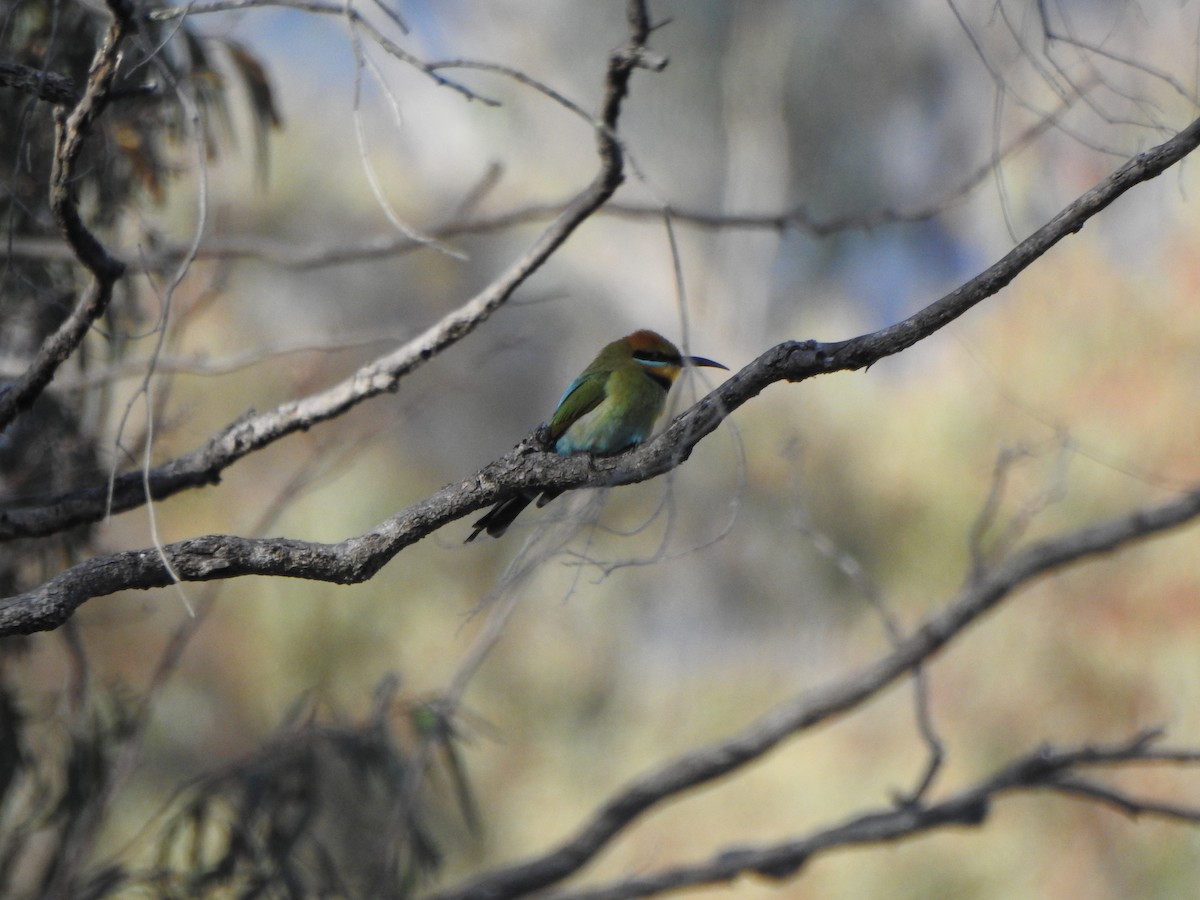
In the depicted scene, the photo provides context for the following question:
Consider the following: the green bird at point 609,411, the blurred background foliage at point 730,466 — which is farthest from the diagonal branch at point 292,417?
the blurred background foliage at point 730,466

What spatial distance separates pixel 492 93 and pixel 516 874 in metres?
8.00

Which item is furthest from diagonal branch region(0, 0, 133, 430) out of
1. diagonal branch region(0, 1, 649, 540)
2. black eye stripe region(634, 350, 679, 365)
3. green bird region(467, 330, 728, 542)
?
black eye stripe region(634, 350, 679, 365)

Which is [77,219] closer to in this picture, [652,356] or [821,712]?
[652,356]

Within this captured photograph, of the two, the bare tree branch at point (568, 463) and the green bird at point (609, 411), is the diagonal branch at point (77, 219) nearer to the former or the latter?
the bare tree branch at point (568, 463)

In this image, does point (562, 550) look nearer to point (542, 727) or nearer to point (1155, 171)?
point (1155, 171)

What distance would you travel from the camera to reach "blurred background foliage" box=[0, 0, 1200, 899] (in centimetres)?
806

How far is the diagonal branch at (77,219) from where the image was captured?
5.25 feet

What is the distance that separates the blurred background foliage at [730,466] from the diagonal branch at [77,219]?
471cm

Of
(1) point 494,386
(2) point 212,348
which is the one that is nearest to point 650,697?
(1) point 494,386

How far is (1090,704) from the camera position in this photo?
8195 millimetres

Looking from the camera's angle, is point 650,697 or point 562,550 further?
point 650,697

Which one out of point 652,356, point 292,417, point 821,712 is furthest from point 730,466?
point 292,417

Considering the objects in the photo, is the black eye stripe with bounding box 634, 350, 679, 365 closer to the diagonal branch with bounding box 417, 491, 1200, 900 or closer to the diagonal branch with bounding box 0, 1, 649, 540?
the diagonal branch with bounding box 0, 1, 649, 540

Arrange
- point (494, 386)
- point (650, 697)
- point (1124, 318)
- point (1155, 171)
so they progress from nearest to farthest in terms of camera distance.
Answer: point (1155, 171) < point (1124, 318) < point (650, 697) < point (494, 386)
